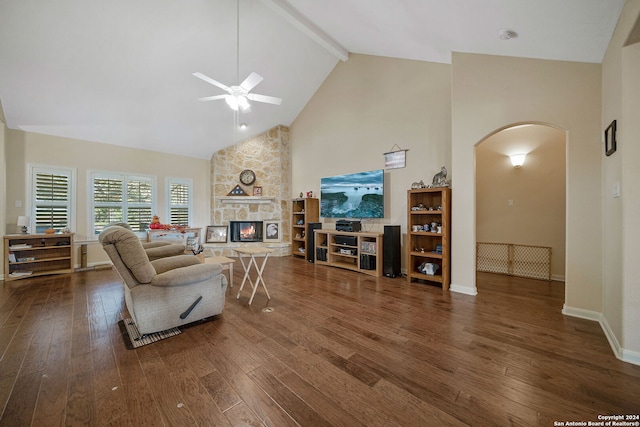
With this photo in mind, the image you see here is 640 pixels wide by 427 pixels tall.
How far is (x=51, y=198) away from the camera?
4.66 metres

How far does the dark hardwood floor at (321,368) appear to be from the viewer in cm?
135

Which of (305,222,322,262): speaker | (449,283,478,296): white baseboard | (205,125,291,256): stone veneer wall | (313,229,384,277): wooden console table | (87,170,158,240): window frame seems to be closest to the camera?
(449,283,478,296): white baseboard

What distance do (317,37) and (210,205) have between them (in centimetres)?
476

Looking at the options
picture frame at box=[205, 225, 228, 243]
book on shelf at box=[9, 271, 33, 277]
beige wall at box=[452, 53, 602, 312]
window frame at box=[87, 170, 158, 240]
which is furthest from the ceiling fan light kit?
book on shelf at box=[9, 271, 33, 277]

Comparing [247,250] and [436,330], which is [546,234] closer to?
[436,330]

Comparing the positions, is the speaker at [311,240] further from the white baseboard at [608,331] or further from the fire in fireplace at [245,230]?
the white baseboard at [608,331]

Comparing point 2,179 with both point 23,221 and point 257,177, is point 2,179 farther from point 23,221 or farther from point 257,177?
point 257,177

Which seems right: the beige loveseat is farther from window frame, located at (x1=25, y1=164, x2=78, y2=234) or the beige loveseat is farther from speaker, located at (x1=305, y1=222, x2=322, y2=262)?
window frame, located at (x1=25, y1=164, x2=78, y2=234)

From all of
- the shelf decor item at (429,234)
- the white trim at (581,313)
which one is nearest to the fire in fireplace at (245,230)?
the shelf decor item at (429,234)

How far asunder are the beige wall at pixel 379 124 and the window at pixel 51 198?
475 cm

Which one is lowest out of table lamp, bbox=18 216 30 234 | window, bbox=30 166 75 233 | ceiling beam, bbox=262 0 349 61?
table lamp, bbox=18 216 30 234

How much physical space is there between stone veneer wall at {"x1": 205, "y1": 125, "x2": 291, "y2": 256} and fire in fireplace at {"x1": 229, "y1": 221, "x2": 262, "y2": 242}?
139 millimetres

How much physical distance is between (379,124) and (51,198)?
21.3ft

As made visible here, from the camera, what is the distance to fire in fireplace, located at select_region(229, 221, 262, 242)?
6523mm
